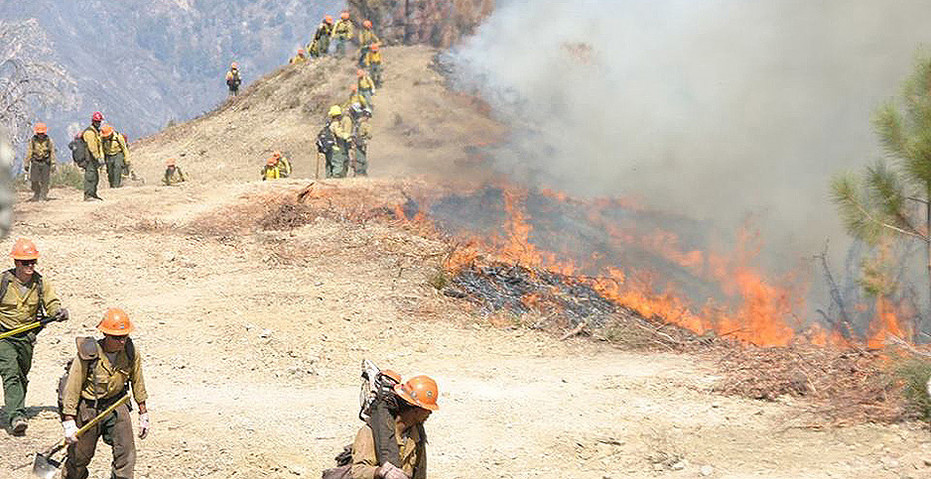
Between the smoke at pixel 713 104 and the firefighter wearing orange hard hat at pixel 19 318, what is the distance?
456 inches

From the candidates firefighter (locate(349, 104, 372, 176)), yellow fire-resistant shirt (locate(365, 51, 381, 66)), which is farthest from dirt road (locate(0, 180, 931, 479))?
yellow fire-resistant shirt (locate(365, 51, 381, 66))

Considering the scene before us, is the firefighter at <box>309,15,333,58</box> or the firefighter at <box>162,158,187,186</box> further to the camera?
the firefighter at <box>309,15,333,58</box>

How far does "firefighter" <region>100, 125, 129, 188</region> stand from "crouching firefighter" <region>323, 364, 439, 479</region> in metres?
12.9

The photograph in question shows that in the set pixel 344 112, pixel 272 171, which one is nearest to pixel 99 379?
pixel 272 171

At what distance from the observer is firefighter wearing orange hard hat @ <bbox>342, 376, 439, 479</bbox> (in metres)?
4.12

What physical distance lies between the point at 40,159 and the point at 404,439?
12.6m

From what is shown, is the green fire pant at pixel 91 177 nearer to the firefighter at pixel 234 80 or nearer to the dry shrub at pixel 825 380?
the dry shrub at pixel 825 380

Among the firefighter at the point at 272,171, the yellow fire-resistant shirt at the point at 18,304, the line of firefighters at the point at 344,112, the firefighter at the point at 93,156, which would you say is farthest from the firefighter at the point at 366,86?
the yellow fire-resistant shirt at the point at 18,304

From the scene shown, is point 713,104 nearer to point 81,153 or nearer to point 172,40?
point 81,153

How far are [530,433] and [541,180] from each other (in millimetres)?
10762

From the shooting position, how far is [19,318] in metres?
6.85

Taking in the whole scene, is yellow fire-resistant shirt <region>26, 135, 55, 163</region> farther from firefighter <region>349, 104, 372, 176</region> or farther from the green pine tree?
the green pine tree

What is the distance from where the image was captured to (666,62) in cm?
1914

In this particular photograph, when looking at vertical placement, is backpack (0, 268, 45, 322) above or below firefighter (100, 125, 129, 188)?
below
